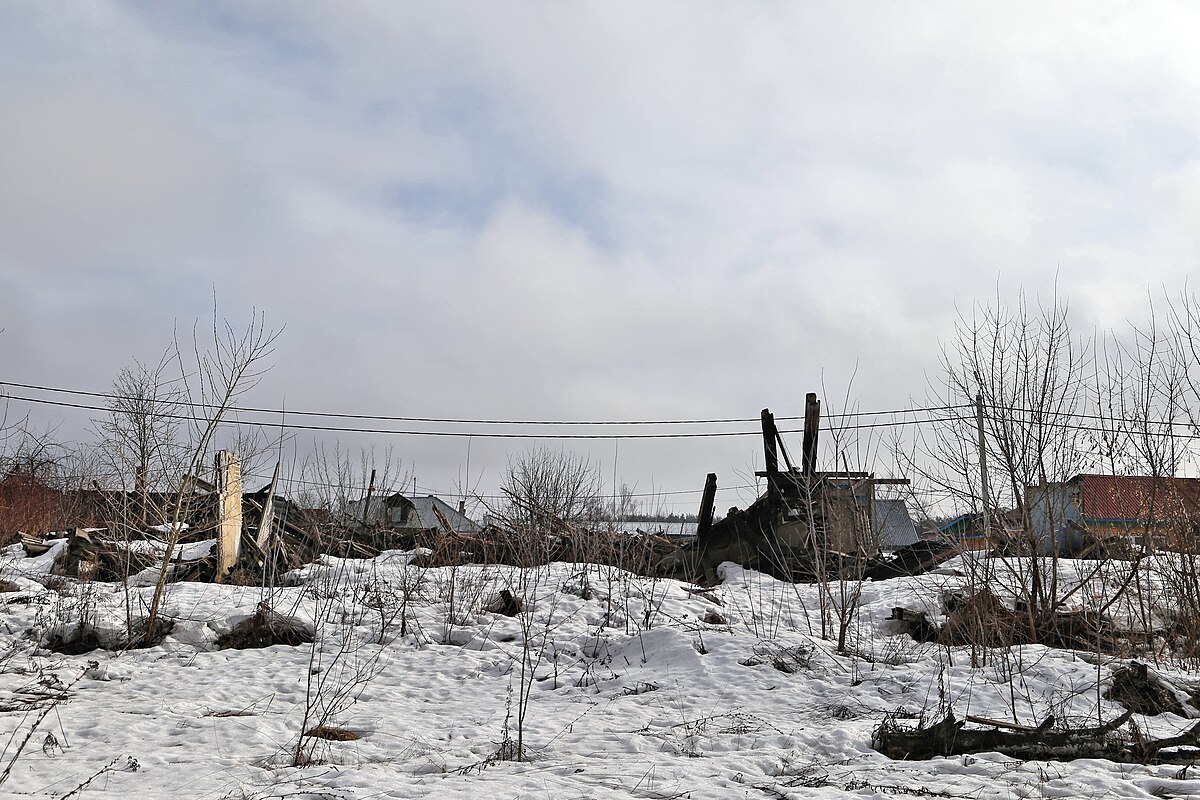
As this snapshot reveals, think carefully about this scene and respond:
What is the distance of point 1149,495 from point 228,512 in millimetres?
12435

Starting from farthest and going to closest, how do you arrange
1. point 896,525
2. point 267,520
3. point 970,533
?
1. point 896,525
2. point 267,520
3. point 970,533

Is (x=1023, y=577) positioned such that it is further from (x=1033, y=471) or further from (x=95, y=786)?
(x=95, y=786)

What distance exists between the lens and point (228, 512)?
13.1 meters

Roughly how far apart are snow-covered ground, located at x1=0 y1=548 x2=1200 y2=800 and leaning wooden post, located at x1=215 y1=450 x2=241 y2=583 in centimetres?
84

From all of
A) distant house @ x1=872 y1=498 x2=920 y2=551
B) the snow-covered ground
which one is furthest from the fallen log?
distant house @ x1=872 y1=498 x2=920 y2=551

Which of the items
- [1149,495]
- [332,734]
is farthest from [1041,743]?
[332,734]

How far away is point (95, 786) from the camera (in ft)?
17.2

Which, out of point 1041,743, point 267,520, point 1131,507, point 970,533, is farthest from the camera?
point 267,520

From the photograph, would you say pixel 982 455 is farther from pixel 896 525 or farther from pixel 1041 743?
pixel 896 525

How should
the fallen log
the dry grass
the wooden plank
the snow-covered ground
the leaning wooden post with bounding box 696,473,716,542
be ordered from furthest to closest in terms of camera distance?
the leaning wooden post with bounding box 696,473,716,542 < the wooden plank < the dry grass < the fallen log < the snow-covered ground

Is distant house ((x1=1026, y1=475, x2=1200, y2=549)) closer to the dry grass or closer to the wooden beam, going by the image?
the wooden beam

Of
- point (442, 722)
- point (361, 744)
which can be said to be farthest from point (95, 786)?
point (442, 722)

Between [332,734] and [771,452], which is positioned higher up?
[771,452]

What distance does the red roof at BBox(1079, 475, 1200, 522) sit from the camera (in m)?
9.16
